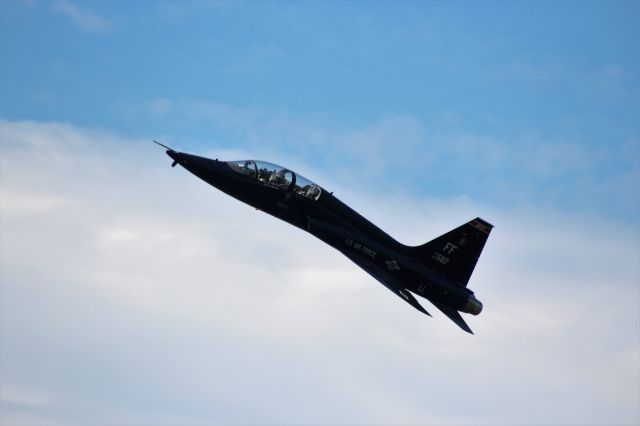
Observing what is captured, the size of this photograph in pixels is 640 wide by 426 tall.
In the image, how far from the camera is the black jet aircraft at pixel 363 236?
39625 mm

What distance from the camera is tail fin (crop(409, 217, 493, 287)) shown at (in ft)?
142

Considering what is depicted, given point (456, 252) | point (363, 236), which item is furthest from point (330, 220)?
point (456, 252)

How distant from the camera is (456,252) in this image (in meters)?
43.4

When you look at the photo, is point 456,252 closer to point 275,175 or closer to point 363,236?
point 363,236

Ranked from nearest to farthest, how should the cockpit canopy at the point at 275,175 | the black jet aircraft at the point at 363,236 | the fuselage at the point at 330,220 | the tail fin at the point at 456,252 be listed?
the fuselage at the point at 330,220, the black jet aircraft at the point at 363,236, the cockpit canopy at the point at 275,175, the tail fin at the point at 456,252

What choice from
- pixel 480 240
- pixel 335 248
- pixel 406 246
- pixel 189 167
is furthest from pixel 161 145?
pixel 480 240

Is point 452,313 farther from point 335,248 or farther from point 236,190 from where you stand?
point 236,190

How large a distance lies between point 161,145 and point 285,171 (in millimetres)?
7078

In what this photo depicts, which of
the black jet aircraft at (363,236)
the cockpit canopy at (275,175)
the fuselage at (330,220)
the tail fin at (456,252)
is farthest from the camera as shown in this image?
the tail fin at (456,252)

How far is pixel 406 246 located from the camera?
1715 inches

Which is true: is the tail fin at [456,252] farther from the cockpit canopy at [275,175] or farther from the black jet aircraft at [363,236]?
the cockpit canopy at [275,175]

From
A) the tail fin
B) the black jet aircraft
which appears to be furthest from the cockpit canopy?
the tail fin

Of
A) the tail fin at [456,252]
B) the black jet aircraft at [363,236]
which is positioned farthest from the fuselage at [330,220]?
the tail fin at [456,252]

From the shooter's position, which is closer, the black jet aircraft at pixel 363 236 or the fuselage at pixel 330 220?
the fuselage at pixel 330 220
